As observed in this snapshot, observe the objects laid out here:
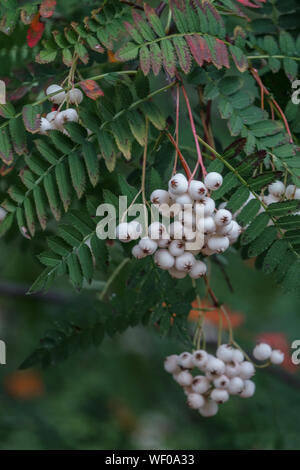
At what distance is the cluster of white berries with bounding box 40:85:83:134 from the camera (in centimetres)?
93

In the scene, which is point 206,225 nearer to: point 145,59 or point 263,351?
point 145,59

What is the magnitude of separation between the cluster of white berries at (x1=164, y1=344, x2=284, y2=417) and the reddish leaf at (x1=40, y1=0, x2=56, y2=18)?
0.64m

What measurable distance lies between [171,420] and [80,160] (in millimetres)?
2397

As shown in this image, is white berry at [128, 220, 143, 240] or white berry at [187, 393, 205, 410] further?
white berry at [187, 393, 205, 410]

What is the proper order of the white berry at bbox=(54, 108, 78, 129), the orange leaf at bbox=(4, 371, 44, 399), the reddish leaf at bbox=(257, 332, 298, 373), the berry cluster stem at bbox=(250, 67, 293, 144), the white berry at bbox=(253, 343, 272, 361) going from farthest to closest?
the orange leaf at bbox=(4, 371, 44, 399) < the reddish leaf at bbox=(257, 332, 298, 373) < the white berry at bbox=(253, 343, 272, 361) < the berry cluster stem at bbox=(250, 67, 293, 144) < the white berry at bbox=(54, 108, 78, 129)

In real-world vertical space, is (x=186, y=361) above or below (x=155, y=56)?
below

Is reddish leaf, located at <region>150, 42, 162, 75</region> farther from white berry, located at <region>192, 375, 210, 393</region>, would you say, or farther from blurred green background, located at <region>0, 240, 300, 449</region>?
blurred green background, located at <region>0, 240, 300, 449</region>

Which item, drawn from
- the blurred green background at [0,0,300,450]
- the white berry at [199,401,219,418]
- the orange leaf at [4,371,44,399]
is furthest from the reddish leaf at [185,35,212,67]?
the orange leaf at [4,371,44,399]

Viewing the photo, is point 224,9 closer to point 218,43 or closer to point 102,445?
point 218,43

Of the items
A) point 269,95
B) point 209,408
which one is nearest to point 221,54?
point 269,95

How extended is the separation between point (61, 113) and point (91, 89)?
2.3 inches

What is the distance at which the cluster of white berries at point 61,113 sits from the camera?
931 mm

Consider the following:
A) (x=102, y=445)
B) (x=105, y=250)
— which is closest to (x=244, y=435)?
(x=102, y=445)

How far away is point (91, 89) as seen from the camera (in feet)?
3.10
